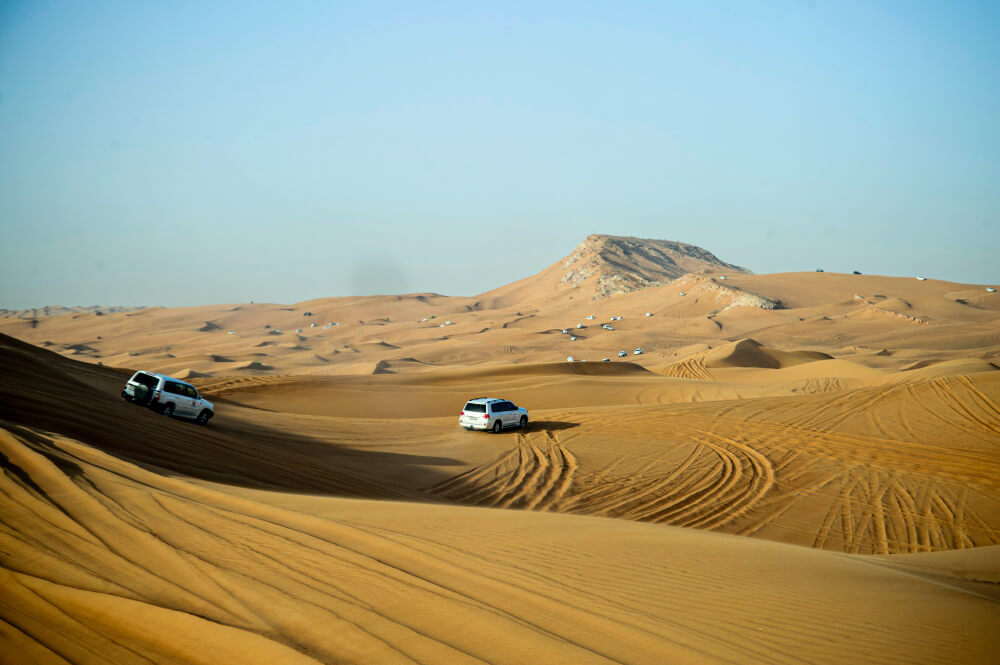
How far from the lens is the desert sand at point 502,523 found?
5.14 metres

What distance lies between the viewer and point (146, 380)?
1931 centimetres

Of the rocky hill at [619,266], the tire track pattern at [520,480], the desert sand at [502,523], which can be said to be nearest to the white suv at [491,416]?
the desert sand at [502,523]

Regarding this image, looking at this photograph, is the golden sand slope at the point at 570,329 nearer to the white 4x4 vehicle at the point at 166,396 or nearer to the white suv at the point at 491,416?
the white 4x4 vehicle at the point at 166,396

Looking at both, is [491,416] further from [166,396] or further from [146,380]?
[146,380]

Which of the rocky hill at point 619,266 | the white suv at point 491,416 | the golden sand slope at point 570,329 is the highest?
the rocky hill at point 619,266

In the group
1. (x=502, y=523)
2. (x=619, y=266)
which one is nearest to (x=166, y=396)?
(x=502, y=523)

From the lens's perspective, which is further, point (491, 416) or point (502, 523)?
point (491, 416)

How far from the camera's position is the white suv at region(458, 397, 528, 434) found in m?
23.7

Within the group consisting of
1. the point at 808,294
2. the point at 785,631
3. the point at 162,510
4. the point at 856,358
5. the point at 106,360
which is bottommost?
the point at 106,360

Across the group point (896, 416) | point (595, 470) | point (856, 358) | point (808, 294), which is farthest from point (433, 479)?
point (808, 294)

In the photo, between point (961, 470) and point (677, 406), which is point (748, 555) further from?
point (677, 406)

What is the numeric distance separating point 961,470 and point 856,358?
40339 millimetres

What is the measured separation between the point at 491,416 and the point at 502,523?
1372 cm

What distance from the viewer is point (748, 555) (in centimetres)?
917
